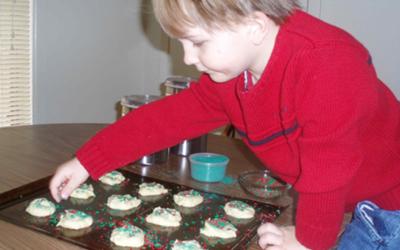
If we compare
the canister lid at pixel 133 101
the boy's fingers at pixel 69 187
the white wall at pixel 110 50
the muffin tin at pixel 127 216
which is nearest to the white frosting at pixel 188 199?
the muffin tin at pixel 127 216

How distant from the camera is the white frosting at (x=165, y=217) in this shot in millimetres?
1027

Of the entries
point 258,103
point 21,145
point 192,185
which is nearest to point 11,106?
point 21,145

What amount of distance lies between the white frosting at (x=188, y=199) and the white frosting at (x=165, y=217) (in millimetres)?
50

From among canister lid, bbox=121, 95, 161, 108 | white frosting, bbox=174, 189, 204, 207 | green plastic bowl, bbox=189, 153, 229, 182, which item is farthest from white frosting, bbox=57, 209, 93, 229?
canister lid, bbox=121, 95, 161, 108

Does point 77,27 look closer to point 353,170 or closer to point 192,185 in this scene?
point 192,185

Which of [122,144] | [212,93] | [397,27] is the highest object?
[397,27]

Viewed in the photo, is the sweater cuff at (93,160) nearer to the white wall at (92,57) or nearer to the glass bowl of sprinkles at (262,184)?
the glass bowl of sprinkles at (262,184)

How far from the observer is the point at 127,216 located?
107cm

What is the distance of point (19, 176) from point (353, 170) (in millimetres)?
810

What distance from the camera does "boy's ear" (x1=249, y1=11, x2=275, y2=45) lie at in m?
0.78

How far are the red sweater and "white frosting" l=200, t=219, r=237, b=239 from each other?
163 mm

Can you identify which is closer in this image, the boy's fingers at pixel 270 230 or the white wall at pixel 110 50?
the boy's fingers at pixel 270 230

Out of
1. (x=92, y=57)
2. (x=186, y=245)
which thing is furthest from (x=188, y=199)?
(x=92, y=57)

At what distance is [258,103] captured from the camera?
2.95ft
